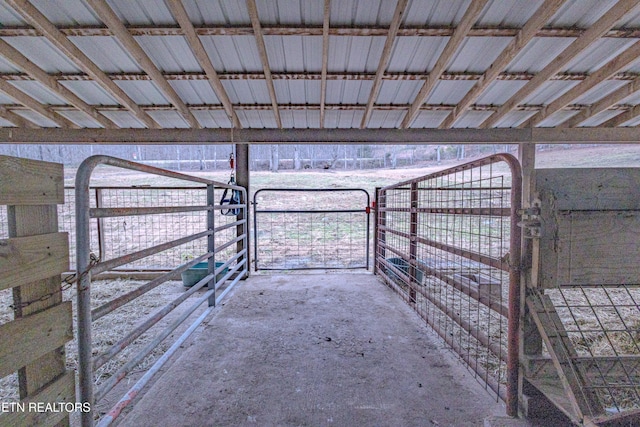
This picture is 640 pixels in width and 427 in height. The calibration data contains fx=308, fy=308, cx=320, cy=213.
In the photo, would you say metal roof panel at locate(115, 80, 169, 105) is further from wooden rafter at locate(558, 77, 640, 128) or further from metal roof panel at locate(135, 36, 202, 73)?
wooden rafter at locate(558, 77, 640, 128)

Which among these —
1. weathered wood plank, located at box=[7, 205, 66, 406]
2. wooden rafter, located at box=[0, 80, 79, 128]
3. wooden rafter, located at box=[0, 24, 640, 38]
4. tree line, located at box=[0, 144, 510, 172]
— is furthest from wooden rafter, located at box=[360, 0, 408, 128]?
tree line, located at box=[0, 144, 510, 172]

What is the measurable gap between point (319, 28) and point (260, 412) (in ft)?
9.28

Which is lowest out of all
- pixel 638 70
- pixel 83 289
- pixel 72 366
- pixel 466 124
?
pixel 72 366

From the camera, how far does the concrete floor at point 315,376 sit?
1.42 metres

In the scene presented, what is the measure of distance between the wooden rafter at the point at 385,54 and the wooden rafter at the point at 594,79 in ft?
6.89

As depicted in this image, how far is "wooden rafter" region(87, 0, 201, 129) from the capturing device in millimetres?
2287

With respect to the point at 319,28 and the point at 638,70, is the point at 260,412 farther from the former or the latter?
the point at 638,70

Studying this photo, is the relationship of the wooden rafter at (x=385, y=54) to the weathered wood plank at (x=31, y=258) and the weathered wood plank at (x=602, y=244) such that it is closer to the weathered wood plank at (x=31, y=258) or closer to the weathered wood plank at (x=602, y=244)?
the weathered wood plank at (x=602, y=244)

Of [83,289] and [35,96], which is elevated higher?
[35,96]

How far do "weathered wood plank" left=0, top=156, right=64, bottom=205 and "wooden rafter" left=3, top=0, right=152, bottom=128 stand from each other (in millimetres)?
2190

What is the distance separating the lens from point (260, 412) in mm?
1441

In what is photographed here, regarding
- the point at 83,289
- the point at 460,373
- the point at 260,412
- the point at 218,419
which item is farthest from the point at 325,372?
the point at 83,289

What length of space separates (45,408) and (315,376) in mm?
1186

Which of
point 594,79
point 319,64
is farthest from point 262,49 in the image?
point 594,79
